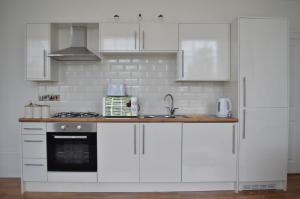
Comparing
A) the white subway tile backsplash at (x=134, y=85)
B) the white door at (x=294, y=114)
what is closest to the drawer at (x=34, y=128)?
the white subway tile backsplash at (x=134, y=85)

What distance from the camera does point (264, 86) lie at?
2684 millimetres

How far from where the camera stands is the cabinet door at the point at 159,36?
2.93 m

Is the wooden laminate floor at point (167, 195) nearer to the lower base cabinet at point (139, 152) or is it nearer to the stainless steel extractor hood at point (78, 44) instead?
the lower base cabinet at point (139, 152)

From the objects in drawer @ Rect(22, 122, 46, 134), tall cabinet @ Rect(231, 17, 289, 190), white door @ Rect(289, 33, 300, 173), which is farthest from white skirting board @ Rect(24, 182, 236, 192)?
white door @ Rect(289, 33, 300, 173)

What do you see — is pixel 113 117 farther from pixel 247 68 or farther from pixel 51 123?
pixel 247 68

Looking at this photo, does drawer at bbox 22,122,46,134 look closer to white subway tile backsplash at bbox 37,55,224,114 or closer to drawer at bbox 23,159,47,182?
drawer at bbox 23,159,47,182

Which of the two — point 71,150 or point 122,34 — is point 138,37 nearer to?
point 122,34

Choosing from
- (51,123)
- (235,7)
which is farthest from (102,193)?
(235,7)

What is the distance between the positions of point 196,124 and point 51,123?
177 cm

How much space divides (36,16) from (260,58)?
126 inches

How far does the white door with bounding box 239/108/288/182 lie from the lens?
2.69 metres

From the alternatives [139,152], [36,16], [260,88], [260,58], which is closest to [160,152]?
[139,152]

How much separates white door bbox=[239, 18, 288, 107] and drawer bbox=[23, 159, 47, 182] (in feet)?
8.48

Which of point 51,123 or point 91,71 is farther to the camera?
point 91,71
